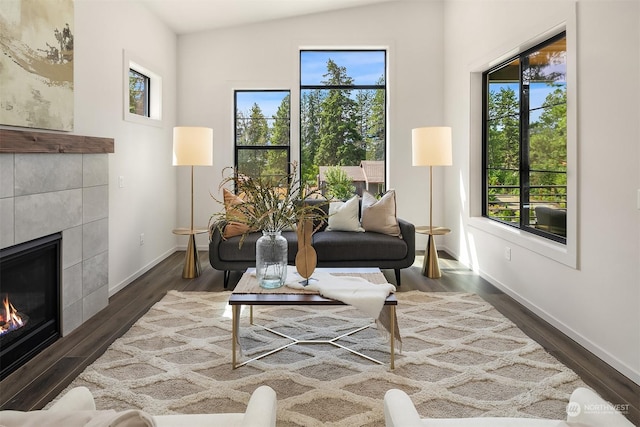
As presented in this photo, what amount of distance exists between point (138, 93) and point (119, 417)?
4817 mm

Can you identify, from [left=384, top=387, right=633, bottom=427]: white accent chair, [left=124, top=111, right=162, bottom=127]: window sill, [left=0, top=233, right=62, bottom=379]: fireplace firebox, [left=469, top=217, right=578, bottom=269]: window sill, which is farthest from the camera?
[left=124, top=111, right=162, bottom=127]: window sill

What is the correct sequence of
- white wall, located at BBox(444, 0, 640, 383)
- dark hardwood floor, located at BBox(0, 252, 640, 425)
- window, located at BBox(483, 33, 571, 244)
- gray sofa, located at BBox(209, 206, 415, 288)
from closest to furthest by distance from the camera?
dark hardwood floor, located at BBox(0, 252, 640, 425), white wall, located at BBox(444, 0, 640, 383), window, located at BBox(483, 33, 571, 244), gray sofa, located at BBox(209, 206, 415, 288)

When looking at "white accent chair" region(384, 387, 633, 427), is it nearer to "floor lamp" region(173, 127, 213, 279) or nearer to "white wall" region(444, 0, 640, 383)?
"white wall" region(444, 0, 640, 383)

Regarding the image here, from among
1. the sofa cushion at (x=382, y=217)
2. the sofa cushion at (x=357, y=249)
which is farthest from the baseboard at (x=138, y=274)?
the sofa cushion at (x=382, y=217)

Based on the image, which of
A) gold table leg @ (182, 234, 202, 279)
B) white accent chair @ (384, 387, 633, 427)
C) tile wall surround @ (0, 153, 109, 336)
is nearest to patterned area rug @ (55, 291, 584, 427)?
tile wall surround @ (0, 153, 109, 336)

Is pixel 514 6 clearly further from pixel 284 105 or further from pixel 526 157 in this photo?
pixel 284 105

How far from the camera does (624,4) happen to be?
252 centimetres

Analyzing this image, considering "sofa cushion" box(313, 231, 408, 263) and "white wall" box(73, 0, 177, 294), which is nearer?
"white wall" box(73, 0, 177, 294)

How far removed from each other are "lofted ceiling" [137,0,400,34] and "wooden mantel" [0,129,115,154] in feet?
7.30

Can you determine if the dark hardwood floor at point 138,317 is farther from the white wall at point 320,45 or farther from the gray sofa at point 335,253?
the white wall at point 320,45

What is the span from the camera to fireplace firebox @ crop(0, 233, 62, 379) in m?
2.59

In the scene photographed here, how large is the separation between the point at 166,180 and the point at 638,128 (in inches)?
194

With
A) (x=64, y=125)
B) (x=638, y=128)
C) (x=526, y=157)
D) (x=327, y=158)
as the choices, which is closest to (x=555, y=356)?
(x=638, y=128)

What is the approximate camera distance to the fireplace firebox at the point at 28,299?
259 centimetres
